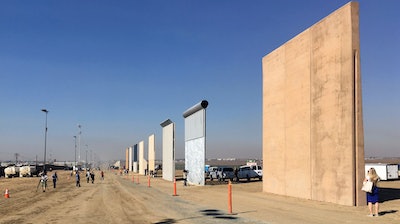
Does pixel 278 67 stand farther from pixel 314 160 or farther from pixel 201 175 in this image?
pixel 201 175

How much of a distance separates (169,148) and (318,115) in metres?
38.0

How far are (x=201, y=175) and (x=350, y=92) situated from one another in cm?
2318

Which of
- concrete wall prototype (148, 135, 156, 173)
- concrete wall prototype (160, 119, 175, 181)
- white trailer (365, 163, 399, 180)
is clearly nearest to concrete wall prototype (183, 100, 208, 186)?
concrete wall prototype (160, 119, 175, 181)

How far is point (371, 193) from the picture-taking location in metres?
14.6

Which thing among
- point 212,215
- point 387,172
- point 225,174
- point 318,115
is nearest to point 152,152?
point 225,174

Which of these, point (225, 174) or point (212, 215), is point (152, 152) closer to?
point (225, 174)

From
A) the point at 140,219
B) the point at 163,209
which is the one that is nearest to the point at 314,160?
the point at 163,209

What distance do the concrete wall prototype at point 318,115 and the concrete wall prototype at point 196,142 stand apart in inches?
Answer: 467

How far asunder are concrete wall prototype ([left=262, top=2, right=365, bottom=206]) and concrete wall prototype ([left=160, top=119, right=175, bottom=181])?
1058 inches

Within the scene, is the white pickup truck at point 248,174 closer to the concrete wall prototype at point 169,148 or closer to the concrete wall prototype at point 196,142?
the concrete wall prototype at point 196,142

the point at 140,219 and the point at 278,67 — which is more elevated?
the point at 278,67

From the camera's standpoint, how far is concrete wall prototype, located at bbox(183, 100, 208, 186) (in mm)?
40219

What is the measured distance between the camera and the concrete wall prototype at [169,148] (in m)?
54.6

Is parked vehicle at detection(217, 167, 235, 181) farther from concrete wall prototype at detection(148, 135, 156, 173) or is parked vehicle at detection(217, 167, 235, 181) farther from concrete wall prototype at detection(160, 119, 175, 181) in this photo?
concrete wall prototype at detection(148, 135, 156, 173)
